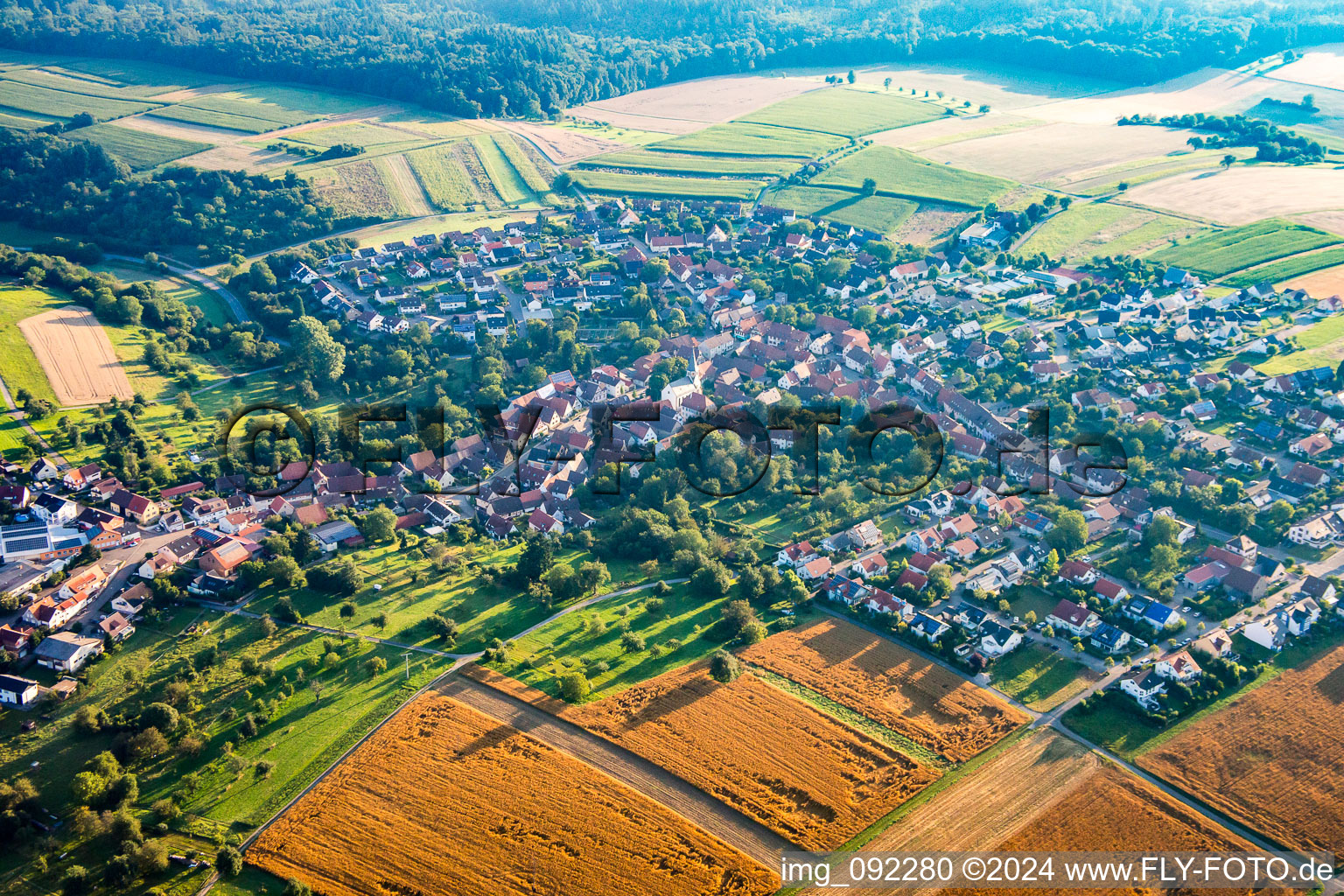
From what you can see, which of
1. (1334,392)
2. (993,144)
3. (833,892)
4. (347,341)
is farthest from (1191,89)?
(833,892)

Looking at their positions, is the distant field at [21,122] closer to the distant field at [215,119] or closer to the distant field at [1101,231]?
the distant field at [215,119]

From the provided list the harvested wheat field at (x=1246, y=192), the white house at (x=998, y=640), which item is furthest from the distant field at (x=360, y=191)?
the harvested wheat field at (x=1246, y=192)

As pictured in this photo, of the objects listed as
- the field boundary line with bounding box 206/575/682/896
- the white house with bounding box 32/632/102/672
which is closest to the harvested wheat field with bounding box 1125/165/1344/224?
the field boundary line with bounding box 206/575/682/896

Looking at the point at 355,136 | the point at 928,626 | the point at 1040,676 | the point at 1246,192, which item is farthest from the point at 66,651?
the point at 1246,192

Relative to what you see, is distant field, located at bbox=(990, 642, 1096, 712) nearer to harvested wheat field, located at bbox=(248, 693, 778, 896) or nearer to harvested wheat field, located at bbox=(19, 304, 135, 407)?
harvested wheat field, located at bbox=(248, 693, 778, 896)

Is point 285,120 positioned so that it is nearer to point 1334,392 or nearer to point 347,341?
point 347,341
